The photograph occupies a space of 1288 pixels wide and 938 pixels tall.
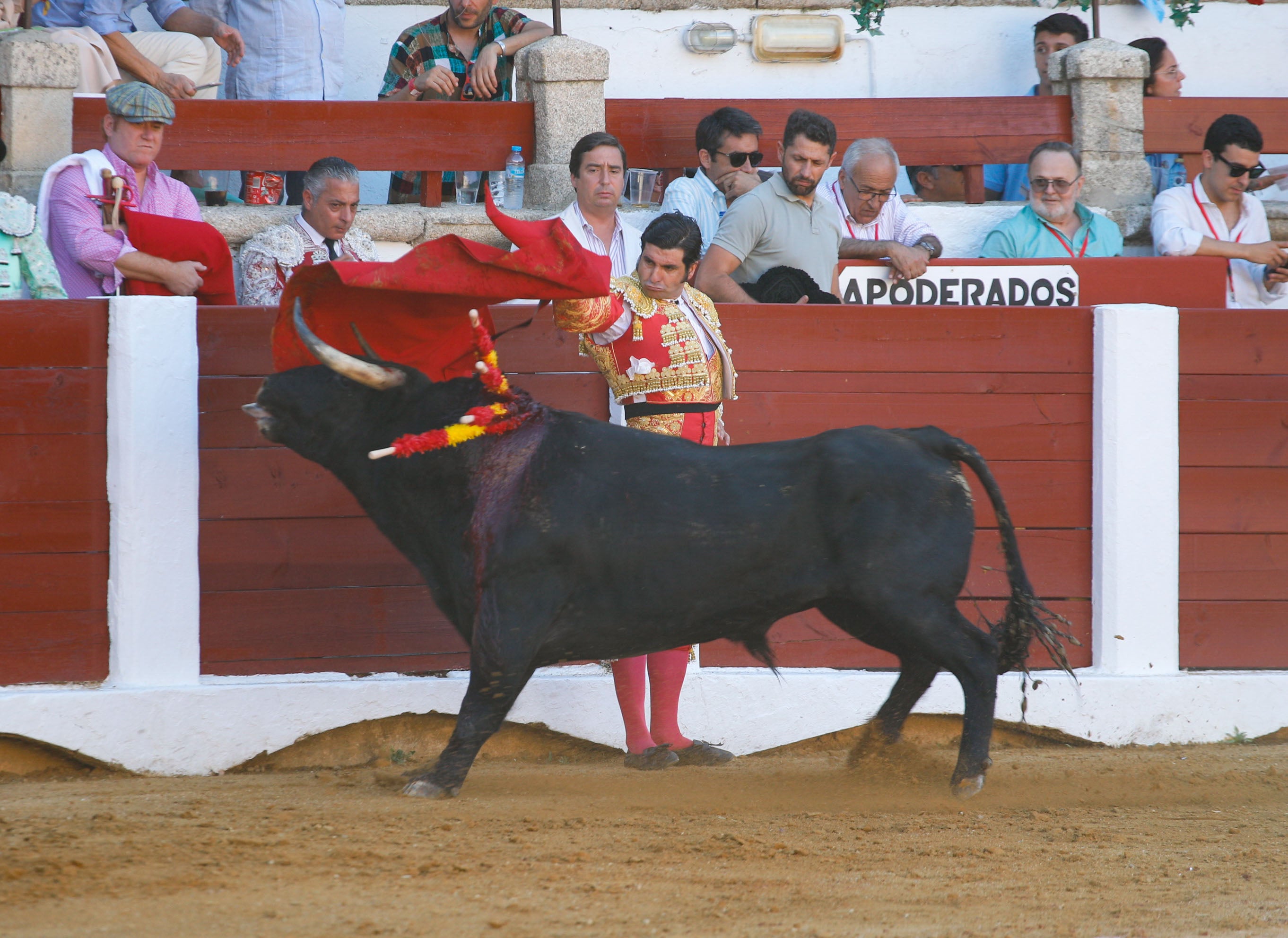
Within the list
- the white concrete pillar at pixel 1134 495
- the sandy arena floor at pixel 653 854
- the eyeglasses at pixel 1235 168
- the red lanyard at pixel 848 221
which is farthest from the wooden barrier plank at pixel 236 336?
the eyeglasses at pixel 1235 168

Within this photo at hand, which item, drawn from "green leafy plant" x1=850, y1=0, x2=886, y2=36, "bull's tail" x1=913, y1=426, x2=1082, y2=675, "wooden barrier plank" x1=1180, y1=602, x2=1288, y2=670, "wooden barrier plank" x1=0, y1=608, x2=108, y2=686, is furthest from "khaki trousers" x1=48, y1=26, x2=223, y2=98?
"wooden barrier plank" x1=1180, y1=602, x2=1288, y2=670

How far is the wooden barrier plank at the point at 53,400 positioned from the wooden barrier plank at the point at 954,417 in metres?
1.99

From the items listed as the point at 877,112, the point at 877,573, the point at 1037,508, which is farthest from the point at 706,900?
the point at 877,112

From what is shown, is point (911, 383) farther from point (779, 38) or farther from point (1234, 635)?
point (779, 38)

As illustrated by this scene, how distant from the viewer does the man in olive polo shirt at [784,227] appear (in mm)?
4703

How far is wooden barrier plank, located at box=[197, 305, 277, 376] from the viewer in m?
4.28

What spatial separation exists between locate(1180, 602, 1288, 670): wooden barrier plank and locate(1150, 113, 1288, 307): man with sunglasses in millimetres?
1679

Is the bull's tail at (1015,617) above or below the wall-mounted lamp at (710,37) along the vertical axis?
below

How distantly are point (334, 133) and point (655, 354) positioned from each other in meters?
2.61

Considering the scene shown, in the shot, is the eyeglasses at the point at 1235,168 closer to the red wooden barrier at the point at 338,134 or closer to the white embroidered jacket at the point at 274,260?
the red wooden barrier at the point at 338,134

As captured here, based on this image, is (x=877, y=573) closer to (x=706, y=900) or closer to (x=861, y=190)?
(x=706, y=900)

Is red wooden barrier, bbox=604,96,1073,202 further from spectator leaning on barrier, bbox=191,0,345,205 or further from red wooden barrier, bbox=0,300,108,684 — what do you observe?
red wooden barrier, bbox=0,300,108,684

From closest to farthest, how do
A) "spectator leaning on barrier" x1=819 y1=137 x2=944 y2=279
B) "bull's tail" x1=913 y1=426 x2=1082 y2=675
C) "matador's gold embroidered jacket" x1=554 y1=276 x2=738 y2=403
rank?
"bull's tail" x1=913 y1=426 x2=1082 y2=675
"matador's gold embroidered jacket" x1=554 y1=276 x2=738 y2=403
"spectator leaning on barrier" x1=819 y1=137 x2=944 y2=279

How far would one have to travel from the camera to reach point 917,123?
21.7 feet
